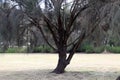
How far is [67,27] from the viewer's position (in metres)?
20.3

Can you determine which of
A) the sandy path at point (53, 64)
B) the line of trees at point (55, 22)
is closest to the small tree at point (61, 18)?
the line of trees at point (55, 22)

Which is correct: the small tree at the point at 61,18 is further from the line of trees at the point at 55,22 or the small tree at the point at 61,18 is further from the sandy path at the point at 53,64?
the sandy path at the point at 53,64

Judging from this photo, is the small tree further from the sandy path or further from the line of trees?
the sandy path

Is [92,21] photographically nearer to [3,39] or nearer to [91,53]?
[3,39]

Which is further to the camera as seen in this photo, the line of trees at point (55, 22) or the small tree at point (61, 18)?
the small tree at point (61, 18)

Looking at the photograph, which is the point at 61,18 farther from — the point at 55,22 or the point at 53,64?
the point at 53,64

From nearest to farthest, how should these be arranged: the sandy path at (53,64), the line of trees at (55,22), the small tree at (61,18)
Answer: the line of trees at (55,22)
the small tree at (61,18)
the sandy path at (53,64)

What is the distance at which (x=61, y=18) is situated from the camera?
66.5ft

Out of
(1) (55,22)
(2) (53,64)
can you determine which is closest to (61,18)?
(1) (55,22)

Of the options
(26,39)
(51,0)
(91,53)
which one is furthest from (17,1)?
(91,53)

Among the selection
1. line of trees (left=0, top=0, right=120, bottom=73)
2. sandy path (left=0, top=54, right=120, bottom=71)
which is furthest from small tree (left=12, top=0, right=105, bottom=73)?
sandy path (left=0, top=54, right=120, bottom=71)

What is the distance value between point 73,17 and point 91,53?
116 ft

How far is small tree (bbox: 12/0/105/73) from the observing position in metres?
17.2

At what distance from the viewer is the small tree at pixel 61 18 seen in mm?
17223
